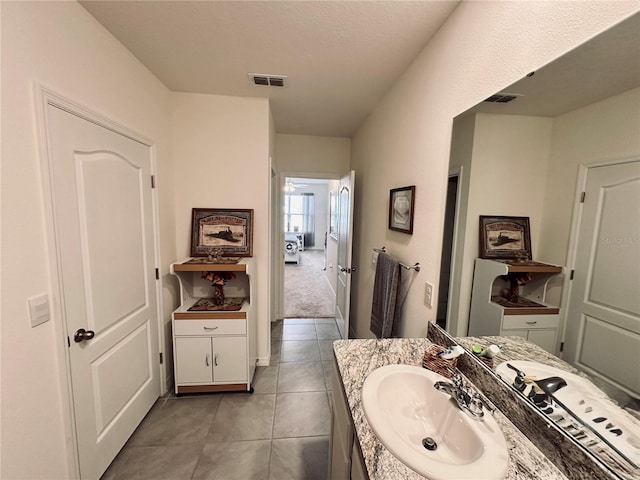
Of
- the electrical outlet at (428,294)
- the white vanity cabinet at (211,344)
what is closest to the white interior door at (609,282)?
the electrical outlet at (428,294)

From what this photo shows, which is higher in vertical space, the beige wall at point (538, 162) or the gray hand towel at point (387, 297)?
the beige wall at point (538, 162)

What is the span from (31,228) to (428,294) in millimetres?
1858

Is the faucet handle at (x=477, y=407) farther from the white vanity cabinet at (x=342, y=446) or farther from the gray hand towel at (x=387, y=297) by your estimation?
the gray hand towel at (x=387, y=297)

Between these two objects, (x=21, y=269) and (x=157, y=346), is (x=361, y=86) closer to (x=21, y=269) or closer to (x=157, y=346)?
(x=21, y=269)

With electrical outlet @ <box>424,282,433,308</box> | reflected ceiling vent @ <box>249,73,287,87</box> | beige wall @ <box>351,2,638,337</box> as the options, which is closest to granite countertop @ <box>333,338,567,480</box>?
electrical outlet @ <box>424,282,433,308</box>

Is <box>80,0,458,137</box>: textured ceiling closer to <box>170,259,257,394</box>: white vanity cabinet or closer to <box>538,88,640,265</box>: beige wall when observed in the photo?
<box>538,88,640,265</box>: beige wall

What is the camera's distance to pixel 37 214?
3.57 ft

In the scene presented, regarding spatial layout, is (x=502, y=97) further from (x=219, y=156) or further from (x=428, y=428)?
(x=219, y=156)

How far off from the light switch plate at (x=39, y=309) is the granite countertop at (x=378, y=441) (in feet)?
4.25

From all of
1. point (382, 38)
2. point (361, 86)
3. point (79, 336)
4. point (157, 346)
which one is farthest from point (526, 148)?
point (157, 346)

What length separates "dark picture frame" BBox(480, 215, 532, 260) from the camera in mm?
899

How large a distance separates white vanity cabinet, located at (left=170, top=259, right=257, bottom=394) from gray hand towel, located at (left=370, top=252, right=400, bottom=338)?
104cm

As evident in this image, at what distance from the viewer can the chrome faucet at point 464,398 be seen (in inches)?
33.6

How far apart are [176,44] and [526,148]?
1898mm
